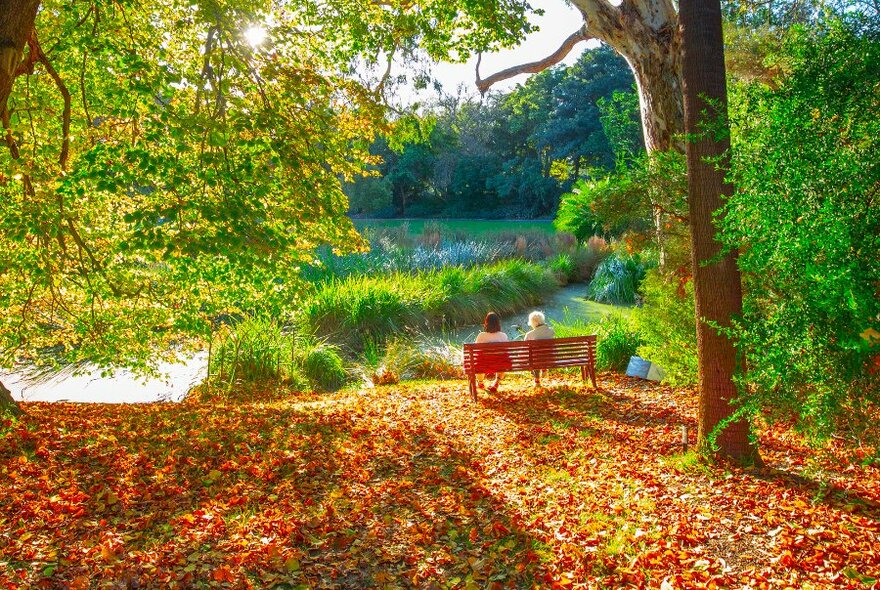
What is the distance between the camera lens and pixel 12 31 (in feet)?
14.1

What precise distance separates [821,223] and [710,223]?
3.39ft

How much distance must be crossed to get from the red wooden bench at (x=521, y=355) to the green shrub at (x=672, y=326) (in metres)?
0.80

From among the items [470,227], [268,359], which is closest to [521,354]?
[268,359]

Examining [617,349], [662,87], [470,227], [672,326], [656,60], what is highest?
[656,60]

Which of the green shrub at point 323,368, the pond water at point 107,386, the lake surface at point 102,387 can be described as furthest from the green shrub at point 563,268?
the lake surface at point 102,387

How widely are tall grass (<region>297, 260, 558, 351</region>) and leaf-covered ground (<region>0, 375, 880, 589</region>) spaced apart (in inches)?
189

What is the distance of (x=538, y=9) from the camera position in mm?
8359

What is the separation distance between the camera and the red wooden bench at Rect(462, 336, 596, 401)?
699cm

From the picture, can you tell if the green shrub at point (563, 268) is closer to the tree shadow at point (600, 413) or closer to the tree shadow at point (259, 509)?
the tree shadow at point (600, 413)

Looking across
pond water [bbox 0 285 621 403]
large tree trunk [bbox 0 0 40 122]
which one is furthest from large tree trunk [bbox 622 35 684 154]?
pond water [bbox 0 285 621 403]

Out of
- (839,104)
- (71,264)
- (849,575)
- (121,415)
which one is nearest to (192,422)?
(121,415)

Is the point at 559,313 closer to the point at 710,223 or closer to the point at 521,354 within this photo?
the point at 521,354

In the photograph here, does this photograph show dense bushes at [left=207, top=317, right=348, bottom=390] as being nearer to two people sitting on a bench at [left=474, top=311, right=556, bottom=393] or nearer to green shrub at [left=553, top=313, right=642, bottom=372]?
two people sitting on a bench at [left=474, top=311, right=556, bottom=393]

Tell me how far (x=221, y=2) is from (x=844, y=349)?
220 inches
